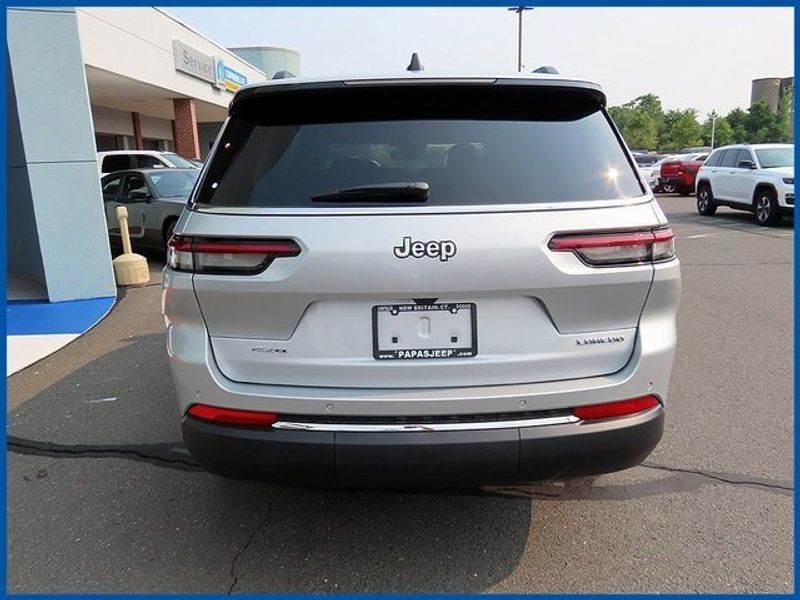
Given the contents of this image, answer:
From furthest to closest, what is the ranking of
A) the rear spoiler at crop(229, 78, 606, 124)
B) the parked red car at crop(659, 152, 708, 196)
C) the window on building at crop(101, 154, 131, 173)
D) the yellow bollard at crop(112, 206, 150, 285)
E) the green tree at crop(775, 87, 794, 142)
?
the green tree at crop(775, 87, 794, 142)
the parked red car at crop(659, 152, 708, 196)
the window on building at crop(101, 154, 131, 173)
the yellow bollard at crop(112, 206, 150, 285)
the rear spoiler at crop(229, 78, 606, 124)

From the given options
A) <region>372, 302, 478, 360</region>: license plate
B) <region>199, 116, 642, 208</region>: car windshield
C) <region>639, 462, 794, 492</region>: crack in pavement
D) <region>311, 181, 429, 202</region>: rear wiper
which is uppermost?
<region>199, 116, 642, 208</region>: car windshield

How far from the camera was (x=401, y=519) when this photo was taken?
2.89 metres

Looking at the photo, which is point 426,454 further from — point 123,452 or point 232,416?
point 123,452

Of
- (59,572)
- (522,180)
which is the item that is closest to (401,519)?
(59,572)

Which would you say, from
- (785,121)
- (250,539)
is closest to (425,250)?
(250,539)

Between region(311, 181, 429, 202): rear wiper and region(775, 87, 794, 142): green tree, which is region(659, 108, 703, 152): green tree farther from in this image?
region(311, 181, 429, 202): rear wiper

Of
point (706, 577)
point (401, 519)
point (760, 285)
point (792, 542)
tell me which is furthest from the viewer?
point (760, 285)

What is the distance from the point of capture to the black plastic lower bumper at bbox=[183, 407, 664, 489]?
2.15m

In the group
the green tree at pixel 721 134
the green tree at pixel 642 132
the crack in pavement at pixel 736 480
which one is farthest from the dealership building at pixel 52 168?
the green tree at pixel 642 132

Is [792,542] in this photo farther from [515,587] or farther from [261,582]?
[261,582]

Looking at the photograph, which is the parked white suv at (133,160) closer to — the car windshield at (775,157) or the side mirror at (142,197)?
the side mirror at (142,197)

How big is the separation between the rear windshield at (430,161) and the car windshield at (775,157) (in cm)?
1374

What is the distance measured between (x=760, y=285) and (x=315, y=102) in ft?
23.5

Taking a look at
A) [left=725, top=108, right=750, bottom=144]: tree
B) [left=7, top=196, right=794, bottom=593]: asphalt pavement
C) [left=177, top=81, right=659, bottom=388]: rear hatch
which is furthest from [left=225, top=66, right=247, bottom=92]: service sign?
[left=725, top=108, right=750, bottom=144]: tree
